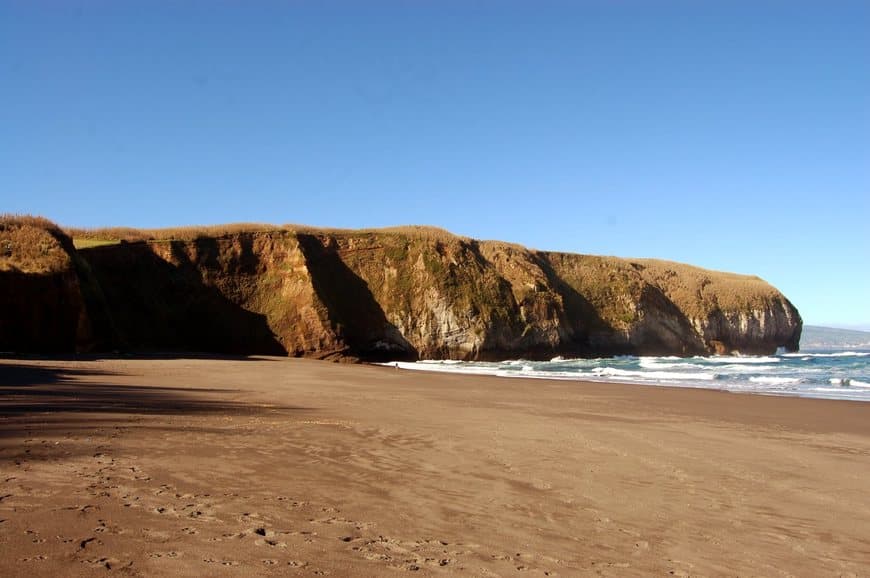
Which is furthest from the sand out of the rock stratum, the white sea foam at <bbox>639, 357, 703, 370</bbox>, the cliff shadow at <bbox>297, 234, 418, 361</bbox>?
the cliff shadow at <bbox>297, 234, 418, 361</bbox>

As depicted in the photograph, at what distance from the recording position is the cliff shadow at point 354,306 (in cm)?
4188

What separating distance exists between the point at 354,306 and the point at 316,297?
3.76 meters

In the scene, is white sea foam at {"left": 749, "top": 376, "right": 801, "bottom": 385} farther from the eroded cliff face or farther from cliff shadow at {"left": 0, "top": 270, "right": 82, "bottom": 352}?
cliff shadow at {"left": 0, "top": 270, "right": 82, "bottom": 352}

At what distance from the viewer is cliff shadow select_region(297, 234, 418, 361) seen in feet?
137

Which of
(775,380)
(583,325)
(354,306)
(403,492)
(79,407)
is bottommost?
(775,380)

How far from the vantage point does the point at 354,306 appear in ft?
141

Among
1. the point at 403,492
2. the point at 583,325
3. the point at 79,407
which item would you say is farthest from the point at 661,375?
the point at 403,492

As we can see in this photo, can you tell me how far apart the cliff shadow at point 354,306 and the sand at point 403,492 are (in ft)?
94.6

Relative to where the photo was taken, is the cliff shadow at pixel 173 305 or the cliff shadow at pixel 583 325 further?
the cliff shadow at pixel 583 325

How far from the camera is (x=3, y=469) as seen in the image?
5.44 metres

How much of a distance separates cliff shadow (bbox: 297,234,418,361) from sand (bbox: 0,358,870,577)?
28.8 meters

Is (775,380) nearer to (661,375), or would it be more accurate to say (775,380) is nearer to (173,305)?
(661,375)

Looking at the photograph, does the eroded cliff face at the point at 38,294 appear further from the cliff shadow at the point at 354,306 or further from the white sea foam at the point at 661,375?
the white sea foam at the point at 661,375

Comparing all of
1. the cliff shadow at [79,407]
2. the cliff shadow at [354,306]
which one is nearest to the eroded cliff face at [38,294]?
the cliff shadow at [79,407]
